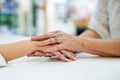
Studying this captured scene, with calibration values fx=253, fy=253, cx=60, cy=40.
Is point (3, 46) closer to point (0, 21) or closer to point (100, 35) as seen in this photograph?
point (100, 35)

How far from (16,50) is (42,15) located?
2.99 m

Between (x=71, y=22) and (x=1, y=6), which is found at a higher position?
(x=1, y=6)

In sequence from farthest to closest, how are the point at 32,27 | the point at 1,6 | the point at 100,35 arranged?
the point at 32,27 → the point at 1,6 → the point at 100,35

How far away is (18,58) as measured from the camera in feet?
3.51

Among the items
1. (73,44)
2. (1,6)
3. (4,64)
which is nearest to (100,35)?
(73,44)

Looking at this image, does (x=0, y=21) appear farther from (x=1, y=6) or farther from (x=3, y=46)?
(x=3, y=46)

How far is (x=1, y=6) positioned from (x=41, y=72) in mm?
3101

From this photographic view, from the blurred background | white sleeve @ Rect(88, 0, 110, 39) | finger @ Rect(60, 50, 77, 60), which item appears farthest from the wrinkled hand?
the blurred background

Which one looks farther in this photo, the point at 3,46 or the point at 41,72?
the point at 3,46

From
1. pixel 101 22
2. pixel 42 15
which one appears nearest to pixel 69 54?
pixel 101 22

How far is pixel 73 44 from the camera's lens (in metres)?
1.05

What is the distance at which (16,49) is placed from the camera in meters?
1.02

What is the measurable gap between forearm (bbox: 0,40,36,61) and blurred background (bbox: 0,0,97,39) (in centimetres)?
275

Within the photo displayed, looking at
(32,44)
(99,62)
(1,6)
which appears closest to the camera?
(99,62)
